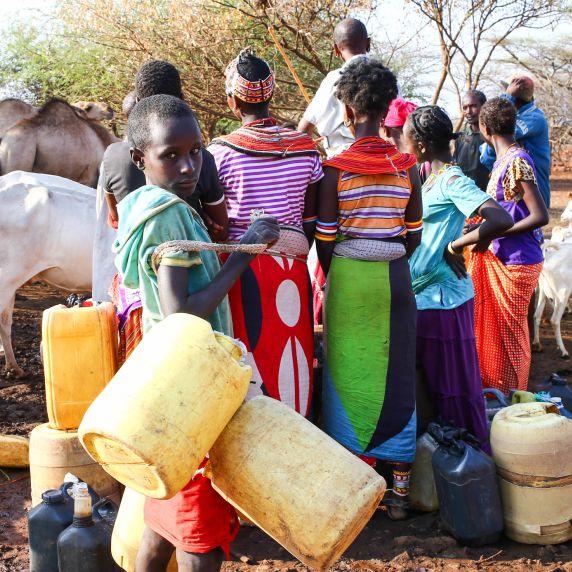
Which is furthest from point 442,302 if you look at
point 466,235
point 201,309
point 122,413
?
point 122,413

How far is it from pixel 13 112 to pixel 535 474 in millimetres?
8051

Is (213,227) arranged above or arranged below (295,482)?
→ above

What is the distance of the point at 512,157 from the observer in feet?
14.8

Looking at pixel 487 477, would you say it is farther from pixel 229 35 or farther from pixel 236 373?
pixel 229 35

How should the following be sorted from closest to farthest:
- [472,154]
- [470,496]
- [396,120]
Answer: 1. [470,496]
2. [396,120]
3. [472,154]

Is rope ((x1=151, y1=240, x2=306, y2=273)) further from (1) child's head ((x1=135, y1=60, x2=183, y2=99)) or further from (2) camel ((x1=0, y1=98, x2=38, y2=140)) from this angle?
(2) camel ((x1=0, y1=98, x2=38, y2=140))

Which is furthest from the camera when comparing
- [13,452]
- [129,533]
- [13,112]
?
[13,112]

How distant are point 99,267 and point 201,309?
2.69 metres

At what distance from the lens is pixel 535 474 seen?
328 cm

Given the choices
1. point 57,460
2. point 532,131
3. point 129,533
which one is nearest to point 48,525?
point 129,533

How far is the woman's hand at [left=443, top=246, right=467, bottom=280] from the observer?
392 centimetres

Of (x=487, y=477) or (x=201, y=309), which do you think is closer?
(x=201, y=309)

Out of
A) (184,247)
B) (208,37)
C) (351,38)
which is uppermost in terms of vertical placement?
(208,37)

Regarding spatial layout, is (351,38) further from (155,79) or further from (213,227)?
(213,227)
